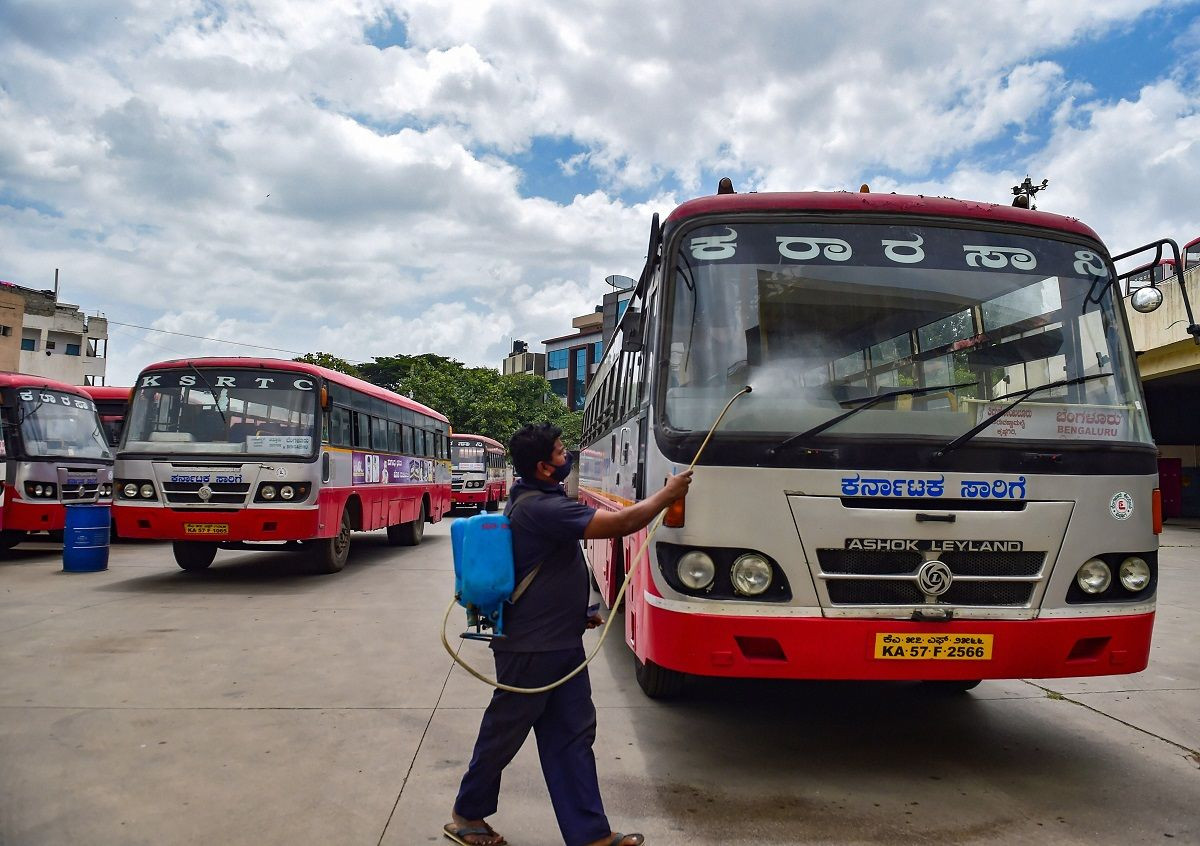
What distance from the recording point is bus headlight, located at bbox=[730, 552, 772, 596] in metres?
4.11

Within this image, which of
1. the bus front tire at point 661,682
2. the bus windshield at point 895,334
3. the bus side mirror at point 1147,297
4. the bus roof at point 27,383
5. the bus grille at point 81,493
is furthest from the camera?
the bus grille at point 81,493

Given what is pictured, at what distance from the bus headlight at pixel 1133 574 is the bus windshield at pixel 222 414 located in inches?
343

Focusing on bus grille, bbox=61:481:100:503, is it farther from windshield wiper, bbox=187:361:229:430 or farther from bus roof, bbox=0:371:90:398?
windshield wiper, bbox=187:361:229:430

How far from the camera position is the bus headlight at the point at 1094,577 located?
4.27 m

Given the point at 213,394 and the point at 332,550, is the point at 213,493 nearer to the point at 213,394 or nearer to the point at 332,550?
the point at 213,394

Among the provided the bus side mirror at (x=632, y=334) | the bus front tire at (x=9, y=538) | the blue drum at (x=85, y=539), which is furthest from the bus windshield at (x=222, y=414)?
the bus side mirror at (x=632, y=334)

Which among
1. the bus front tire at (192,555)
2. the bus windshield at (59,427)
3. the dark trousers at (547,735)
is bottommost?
the dark trousers at (547,735)

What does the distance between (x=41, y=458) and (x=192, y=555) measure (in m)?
3.01

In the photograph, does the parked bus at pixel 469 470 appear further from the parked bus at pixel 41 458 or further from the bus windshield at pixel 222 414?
the bus windshield at pixel 222 414

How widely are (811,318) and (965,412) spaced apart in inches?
33.2

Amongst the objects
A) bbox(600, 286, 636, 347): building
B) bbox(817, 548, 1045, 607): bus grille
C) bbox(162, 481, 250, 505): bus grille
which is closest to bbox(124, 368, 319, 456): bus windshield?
bbox(162, 481, 250, 505): bus grille

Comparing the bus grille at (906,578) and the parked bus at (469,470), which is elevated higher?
the parked bus at (469,470)

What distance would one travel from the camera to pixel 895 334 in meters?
4.42

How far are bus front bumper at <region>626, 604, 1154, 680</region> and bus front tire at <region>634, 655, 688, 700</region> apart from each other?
4.83 feet
